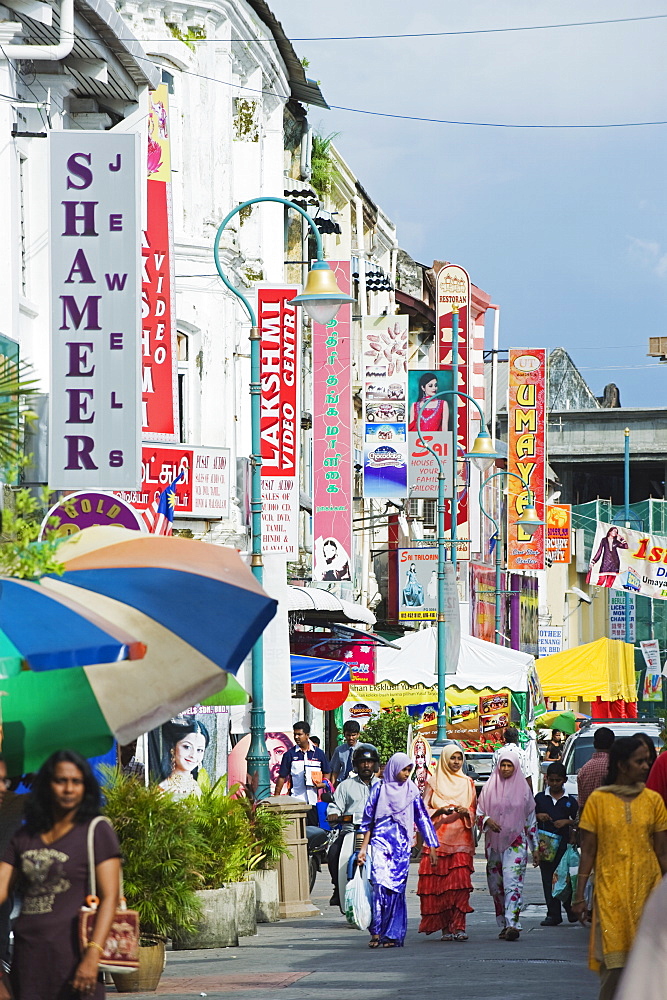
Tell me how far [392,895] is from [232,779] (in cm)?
747

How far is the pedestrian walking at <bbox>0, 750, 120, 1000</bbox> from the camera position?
6.89 meters

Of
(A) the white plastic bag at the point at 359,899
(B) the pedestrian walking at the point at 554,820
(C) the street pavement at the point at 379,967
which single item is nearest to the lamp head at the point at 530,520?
(B) the pedestrian walking at the point at 554,820

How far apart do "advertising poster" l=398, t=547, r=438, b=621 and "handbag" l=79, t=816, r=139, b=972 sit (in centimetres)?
2766

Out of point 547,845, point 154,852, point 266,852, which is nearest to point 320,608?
point 547,845

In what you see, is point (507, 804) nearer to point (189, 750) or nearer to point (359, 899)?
point (359, 899)

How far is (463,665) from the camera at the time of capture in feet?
108

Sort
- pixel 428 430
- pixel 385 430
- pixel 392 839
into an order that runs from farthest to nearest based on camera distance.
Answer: pixel 428 430
pixel 385 430
pixel 392 839

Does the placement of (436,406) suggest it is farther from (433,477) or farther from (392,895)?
(392,895)

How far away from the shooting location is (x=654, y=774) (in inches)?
427

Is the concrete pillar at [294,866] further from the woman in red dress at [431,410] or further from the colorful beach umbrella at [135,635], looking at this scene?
the woman in red dress at [431,410]

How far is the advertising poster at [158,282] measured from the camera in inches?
824

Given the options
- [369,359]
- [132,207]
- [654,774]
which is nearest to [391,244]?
[369,359]

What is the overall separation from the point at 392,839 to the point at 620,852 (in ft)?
19.2

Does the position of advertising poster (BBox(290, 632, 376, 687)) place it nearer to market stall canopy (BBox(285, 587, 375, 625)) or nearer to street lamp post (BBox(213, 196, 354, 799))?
market stall canopy (BBox(285, 587, 375, 625))
